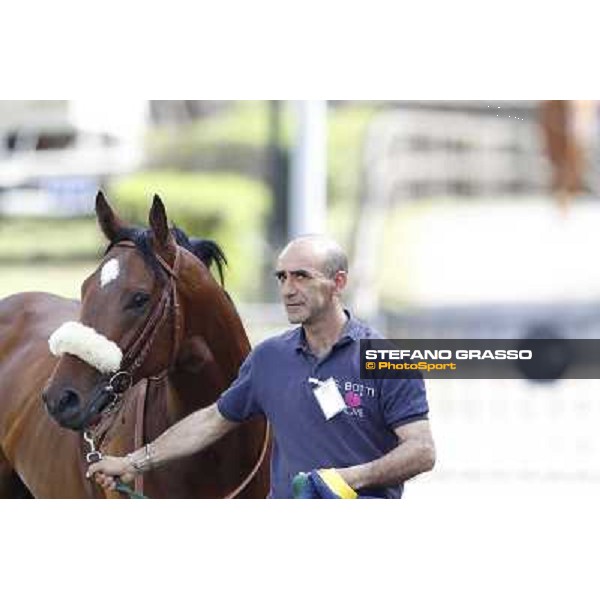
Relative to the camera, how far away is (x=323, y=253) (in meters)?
4.01

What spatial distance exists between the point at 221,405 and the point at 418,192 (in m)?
1.06

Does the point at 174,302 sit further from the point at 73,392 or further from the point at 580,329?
the point at 580,329

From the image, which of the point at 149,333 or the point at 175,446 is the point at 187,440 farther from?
the point at 149,333

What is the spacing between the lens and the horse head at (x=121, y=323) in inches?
150

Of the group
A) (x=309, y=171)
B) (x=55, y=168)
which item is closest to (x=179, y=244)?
(x=309, y=171)

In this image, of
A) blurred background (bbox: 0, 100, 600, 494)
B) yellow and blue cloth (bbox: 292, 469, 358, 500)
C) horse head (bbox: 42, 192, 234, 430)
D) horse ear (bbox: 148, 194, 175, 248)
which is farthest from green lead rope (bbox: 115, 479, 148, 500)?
horse ear (bbox: 148, 194, 175, 248)

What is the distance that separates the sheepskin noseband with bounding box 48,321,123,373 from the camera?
3797 millimetres

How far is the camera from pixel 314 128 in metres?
4.49

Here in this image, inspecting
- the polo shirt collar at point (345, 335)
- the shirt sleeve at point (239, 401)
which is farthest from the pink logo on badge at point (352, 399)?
the shirt sleeve at point (239, 401)

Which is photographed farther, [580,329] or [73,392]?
[580,329]

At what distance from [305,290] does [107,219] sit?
61cm

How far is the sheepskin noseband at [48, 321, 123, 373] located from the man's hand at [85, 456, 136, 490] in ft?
1.03

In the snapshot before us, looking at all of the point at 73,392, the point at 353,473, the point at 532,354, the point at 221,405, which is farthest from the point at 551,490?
the point at 73,392

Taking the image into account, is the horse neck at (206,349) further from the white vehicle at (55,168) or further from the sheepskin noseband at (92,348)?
the white vehicle at (55,168)
